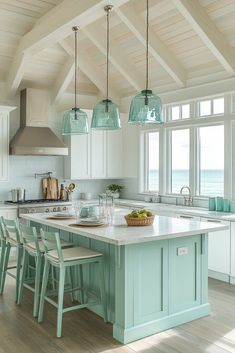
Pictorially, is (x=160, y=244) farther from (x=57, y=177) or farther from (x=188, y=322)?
(x=57, y=177)

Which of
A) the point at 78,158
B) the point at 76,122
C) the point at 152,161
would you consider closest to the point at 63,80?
the point at 78,158

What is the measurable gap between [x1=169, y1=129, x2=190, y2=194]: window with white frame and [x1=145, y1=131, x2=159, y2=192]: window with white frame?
1.46 feet

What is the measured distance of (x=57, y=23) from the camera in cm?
481

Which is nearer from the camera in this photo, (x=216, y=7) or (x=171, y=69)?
(x=216, y=7)

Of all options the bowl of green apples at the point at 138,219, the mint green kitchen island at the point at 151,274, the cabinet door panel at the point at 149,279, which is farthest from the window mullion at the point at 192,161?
the cabinet door panel at the point at 149,279

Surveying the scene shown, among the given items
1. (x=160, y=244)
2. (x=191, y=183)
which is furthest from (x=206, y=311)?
(x=191, y=183)

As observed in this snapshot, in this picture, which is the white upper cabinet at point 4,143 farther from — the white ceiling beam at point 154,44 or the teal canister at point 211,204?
the teal canister at point 211,204

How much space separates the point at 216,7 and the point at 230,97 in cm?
142

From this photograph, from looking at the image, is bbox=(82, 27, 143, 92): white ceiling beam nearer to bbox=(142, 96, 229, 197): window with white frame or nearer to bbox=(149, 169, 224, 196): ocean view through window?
bbox=(142, 96, 229, 197): window with white frame

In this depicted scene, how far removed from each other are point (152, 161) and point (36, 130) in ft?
7.72

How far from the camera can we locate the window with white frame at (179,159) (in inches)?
269

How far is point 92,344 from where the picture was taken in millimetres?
3441

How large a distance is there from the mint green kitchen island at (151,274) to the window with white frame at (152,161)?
334 centimetres

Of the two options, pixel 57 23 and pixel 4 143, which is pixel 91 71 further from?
pixel 57 23
